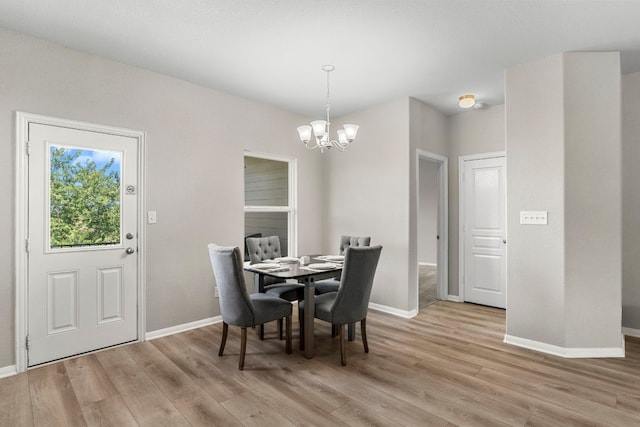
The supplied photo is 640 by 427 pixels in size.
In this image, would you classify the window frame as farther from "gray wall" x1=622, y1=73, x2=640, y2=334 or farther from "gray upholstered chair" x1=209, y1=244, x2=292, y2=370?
"gray wall" x1=622, y1=73, x2=640, y2=334

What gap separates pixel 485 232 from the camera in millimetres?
4578

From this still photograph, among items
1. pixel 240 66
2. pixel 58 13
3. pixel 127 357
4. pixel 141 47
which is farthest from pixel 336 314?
pixel 58 13

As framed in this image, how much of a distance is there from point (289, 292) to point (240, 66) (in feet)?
7.44

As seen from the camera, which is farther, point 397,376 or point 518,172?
point 518,172

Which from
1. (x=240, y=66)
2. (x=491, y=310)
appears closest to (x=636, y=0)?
(x=240, y=66)

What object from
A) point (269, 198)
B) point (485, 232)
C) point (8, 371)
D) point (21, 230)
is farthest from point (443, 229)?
point (8, 371)

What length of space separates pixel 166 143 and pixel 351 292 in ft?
7.83

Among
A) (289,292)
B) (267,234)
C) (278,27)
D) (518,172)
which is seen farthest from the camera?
(267,234)

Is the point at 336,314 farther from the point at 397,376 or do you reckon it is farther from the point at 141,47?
the point at 141,47

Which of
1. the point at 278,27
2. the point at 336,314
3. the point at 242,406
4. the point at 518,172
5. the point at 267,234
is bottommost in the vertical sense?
the point at 242,406

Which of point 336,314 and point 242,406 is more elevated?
point 336,314

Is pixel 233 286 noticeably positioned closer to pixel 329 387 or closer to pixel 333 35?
pixel 329 387

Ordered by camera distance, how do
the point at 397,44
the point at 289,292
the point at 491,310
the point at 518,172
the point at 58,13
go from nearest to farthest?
the point at 58,13 → the point at 397,44 → the point at 518,172 → the point at 289,292 → the point at 491,310

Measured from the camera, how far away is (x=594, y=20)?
247cm
